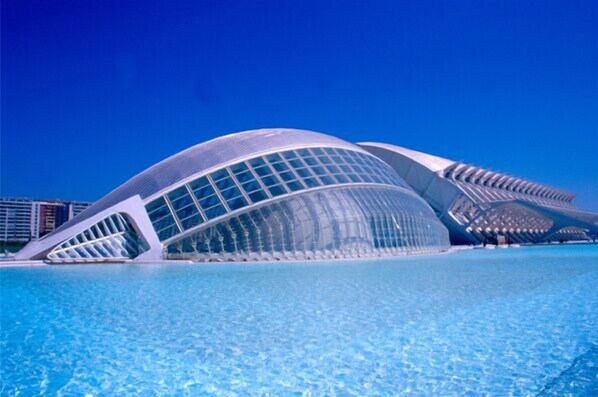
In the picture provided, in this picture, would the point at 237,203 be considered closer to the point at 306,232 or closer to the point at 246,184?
the point at 246,184

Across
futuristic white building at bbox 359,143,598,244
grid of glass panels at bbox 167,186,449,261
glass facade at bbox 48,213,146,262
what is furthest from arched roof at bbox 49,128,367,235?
futuristic white building at bbox 359,143,598,244

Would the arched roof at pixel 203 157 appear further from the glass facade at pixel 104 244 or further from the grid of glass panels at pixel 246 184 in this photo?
the glass facade at pixel 104 244

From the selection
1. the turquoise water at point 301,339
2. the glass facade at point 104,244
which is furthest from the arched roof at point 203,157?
the turquoise water at point 301,339

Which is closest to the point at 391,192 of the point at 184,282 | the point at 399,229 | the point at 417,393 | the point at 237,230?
the point at 399,229

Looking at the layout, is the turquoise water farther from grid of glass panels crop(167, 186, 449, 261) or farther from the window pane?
the window pane

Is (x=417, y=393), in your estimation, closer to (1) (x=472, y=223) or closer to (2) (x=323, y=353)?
(2) (x=323, y=353)

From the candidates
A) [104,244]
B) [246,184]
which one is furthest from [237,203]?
[104,244]
